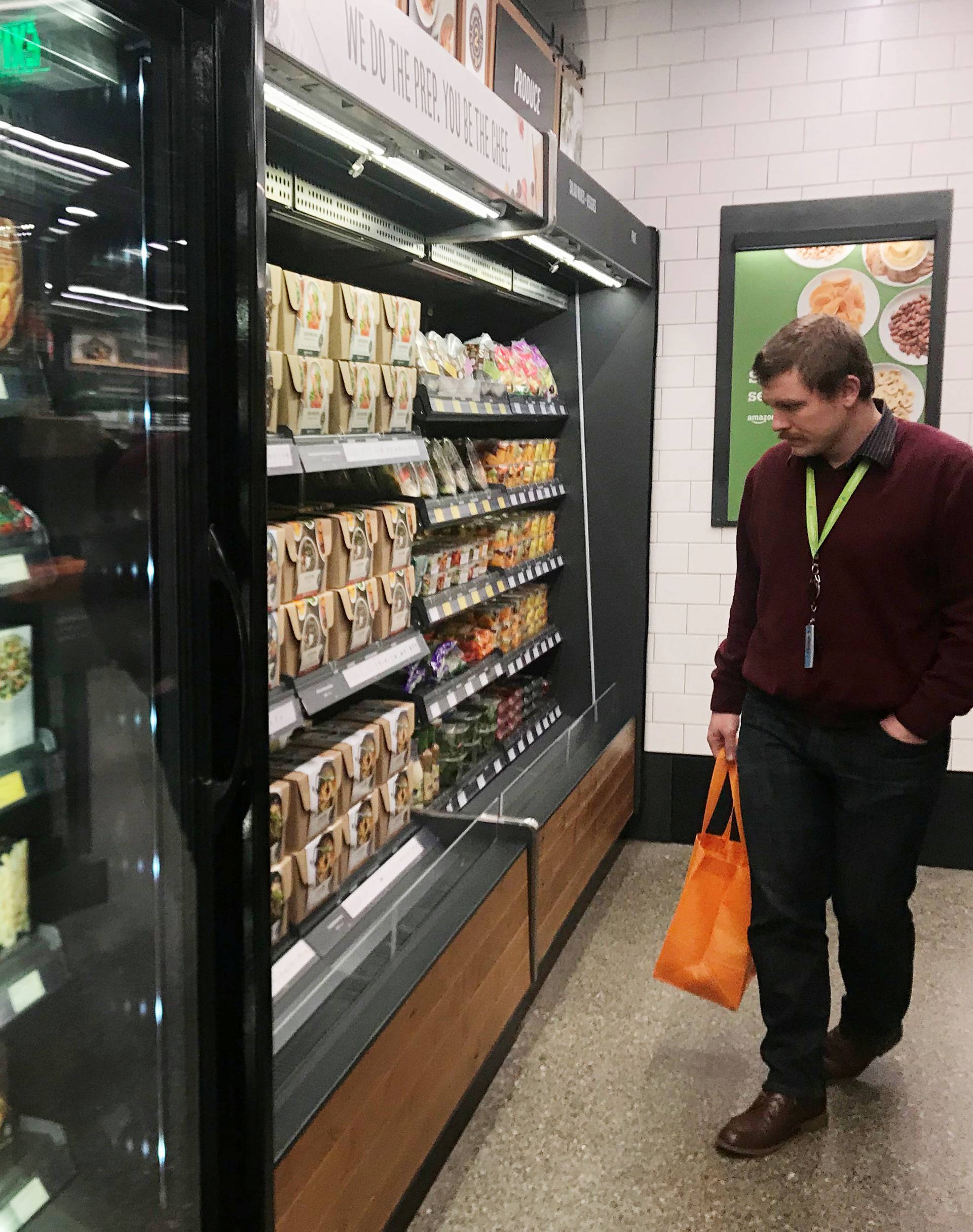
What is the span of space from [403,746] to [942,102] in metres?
3.37

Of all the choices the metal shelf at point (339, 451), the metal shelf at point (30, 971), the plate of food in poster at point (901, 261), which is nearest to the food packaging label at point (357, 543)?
the metal shelf at point (339, 451)

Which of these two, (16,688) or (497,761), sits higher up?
(16,688)

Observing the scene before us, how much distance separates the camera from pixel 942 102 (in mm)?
4430

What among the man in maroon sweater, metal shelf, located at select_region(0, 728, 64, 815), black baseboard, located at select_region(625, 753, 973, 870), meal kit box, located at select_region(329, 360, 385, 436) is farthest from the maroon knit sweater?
black baseboard, located at select_region(625, 753, 973, 870)

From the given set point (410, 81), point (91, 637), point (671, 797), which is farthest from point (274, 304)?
point (671, 797)

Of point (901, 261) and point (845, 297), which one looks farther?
point (845, 297)

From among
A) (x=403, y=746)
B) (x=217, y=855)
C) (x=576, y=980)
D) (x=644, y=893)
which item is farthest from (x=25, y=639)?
(x=644, y=893)

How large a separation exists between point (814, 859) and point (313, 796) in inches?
49.1

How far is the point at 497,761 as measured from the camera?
3.91 m

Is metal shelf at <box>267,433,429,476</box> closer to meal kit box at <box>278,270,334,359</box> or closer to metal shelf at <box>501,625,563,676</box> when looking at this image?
meal kit box at <box>278,270,334,359</box>

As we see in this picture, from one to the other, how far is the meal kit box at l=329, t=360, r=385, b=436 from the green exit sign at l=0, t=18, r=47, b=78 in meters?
1.15

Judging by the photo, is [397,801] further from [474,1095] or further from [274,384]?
[274,384]

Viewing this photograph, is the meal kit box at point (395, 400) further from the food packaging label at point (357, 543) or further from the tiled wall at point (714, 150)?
the tiled wall at point (714, 150)

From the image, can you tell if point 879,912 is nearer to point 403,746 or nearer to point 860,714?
point 860,714
